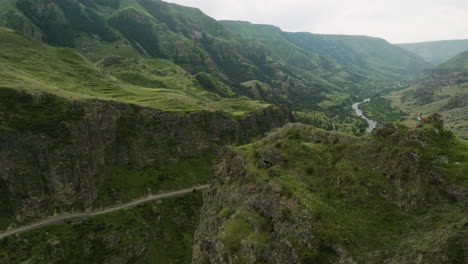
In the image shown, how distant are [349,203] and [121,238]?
90972mm

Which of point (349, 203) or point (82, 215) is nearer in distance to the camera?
point (349, 203)

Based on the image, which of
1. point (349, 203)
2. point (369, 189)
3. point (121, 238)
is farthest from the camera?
point (121, 238)

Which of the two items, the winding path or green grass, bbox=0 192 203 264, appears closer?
green grass, bbox=0 192 203 264

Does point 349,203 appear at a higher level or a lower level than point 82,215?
higher

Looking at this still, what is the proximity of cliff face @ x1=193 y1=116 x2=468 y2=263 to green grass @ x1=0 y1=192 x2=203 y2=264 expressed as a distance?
54689 millimetres

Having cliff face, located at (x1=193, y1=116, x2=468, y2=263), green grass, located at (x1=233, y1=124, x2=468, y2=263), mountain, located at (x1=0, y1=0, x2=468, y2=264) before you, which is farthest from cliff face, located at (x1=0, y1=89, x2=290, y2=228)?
green grass, located at (x1=233, y1=124, x2=468, y2=263)

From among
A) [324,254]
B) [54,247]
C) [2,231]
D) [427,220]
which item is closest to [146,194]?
[54,247]

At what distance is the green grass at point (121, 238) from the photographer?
9860 centimetres

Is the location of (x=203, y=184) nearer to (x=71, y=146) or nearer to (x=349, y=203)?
(x=71, y=146)

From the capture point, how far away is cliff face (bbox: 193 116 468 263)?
4456 cm

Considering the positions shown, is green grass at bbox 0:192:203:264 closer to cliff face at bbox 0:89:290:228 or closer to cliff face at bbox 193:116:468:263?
cliff face at bbox 0:89:290:228

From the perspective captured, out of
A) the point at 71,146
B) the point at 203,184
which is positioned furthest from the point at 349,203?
the point at 71,146

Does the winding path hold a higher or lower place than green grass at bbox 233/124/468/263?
lower

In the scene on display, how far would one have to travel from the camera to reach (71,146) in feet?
395
